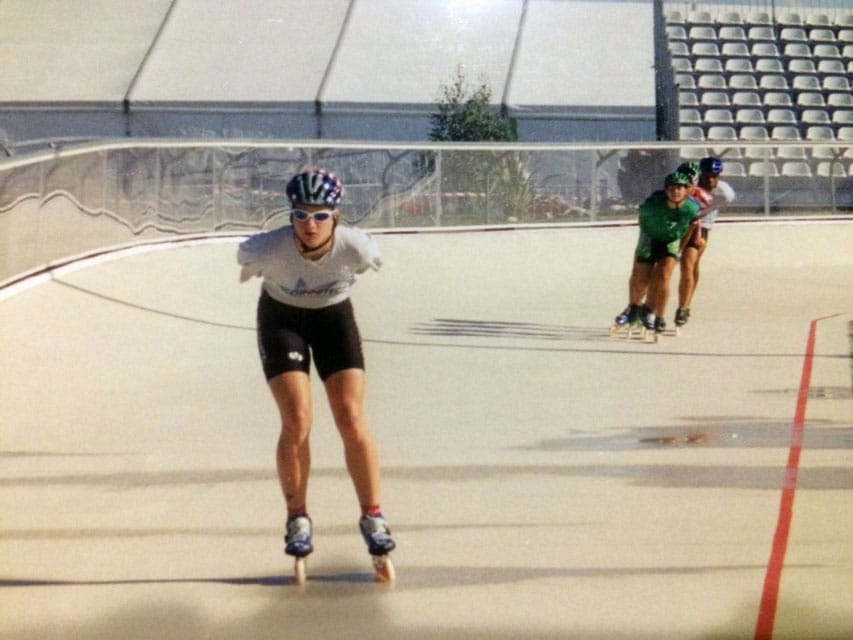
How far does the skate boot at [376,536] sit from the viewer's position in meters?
6.46

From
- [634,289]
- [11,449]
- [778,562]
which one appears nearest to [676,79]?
[634,289]

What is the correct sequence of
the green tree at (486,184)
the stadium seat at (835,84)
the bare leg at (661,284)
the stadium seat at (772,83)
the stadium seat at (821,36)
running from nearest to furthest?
the bare leg at (661,284) → the green tree at (486,184) → the stadium seat at (772,83) → the stadium seat at (835,84) → the stadium seat at (821,36)

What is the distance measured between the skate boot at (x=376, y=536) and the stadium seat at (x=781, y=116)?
32.0m

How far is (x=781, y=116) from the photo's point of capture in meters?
37.5

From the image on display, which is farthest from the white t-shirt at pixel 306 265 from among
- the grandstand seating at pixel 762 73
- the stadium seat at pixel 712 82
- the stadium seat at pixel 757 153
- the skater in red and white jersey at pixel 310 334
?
the stadium seat at pixel 712 82

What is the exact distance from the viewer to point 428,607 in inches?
242

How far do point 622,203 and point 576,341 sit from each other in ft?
36.4

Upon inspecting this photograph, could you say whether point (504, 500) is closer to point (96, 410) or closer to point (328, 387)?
point (328, 387)

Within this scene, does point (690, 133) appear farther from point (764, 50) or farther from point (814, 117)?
point (764, 50)

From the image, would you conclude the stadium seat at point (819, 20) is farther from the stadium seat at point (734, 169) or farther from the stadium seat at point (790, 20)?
Result: the stadium seat at point (734, 169)

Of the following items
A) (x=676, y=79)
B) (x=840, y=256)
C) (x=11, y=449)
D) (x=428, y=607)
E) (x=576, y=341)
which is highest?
(x=676, y=79)

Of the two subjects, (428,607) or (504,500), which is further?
(504,500)

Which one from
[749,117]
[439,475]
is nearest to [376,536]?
[439,475]

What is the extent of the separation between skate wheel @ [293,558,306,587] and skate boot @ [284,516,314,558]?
50 millimetres
